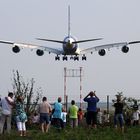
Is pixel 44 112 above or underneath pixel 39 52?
underneath

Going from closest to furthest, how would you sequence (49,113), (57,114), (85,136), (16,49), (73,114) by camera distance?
(85,136)
(57,114)
(49,113)
(73,114)
(16,49)

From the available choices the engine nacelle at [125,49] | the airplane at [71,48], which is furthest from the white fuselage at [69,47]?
the engine nacelle at [125,49]

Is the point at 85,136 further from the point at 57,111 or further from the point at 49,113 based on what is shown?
the point at 49,113

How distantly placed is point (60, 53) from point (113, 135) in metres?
37.2

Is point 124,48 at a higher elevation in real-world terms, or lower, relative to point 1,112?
higher

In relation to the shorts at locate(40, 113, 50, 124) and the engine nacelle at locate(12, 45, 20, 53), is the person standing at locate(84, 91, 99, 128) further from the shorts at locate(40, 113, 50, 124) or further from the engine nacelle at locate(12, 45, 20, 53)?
the engine nacelle at locate(12, 45, 20, 53)

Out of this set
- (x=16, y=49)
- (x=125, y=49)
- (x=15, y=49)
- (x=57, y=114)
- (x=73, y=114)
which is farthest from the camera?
(x=125, y=49)

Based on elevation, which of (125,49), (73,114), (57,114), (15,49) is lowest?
(57,114)

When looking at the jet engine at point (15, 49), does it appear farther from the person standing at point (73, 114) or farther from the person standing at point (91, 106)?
the person standing at point (91, 106)

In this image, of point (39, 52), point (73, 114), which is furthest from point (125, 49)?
point (73, 114)

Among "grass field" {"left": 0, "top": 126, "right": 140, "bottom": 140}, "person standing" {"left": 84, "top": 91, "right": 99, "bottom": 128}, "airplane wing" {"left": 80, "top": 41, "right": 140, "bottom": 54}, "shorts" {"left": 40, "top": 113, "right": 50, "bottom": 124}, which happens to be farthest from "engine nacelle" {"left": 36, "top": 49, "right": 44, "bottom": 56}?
"grass field" {"left": 0, "top": 126, "right": 140, "bottom": 140}

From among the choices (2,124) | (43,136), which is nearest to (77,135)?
(43,136)

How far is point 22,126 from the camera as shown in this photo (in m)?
24.5

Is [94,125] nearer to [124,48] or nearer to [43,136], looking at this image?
[43,136]
